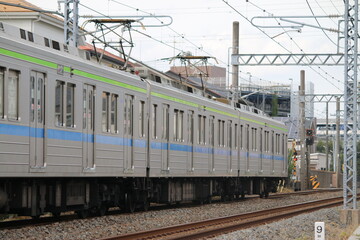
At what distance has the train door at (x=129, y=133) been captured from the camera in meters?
19.9

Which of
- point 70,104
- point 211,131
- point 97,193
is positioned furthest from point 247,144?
point 70,104

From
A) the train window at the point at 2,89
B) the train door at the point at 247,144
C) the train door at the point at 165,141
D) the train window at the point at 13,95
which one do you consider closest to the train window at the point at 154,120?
the train door at the point at 165,141

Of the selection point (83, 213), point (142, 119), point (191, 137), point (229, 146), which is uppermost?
point (142, 119)

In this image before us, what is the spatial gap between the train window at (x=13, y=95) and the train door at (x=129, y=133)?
5615 mm

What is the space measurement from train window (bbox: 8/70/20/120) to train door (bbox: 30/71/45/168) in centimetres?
50

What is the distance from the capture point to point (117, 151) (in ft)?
63.5

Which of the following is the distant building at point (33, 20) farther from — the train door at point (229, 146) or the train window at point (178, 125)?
the train window at point (178, 125)

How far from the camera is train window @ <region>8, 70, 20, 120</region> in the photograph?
14336 millimetres

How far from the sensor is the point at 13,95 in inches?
571

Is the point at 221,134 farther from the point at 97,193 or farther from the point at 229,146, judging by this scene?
the point at 97,193

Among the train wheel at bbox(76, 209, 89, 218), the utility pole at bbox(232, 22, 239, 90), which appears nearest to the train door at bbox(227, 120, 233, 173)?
the utility pole at bbox(232, 22, 239, 90)

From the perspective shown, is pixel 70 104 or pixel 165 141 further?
pixel 165 141

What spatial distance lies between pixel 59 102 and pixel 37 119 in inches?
45.7

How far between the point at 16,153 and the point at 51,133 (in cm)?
143
